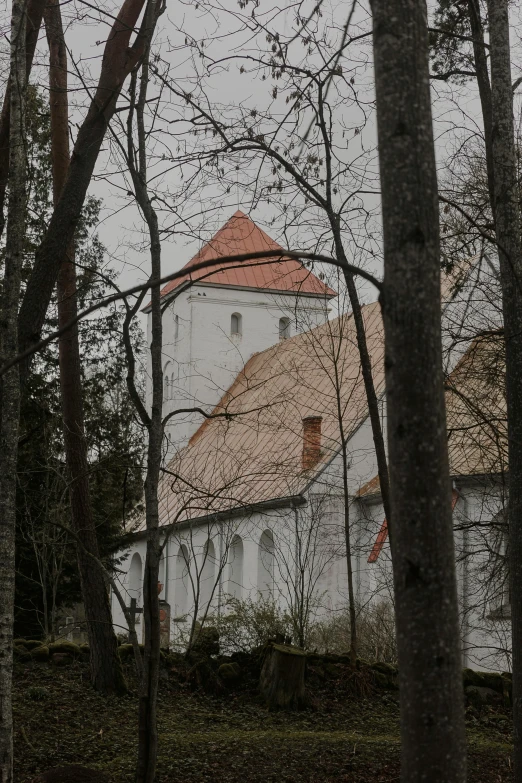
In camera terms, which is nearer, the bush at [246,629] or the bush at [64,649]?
the bush at [64,649]

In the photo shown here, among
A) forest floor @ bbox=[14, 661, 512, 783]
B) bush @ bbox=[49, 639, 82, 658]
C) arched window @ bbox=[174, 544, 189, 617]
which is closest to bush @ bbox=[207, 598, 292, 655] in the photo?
forest floor @ bbox=[14, 661, 512, 783]

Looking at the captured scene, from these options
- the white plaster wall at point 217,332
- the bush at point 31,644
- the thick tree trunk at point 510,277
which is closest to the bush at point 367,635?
the bush at point 31,644

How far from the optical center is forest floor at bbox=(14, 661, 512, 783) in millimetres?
7879

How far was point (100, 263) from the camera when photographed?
21359 millimetres

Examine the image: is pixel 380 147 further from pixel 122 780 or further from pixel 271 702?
pixel 271 702

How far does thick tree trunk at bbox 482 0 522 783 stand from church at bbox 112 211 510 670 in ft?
5.34

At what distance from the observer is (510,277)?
7.35 metres

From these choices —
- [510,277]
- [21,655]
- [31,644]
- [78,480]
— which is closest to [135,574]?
[31,644]

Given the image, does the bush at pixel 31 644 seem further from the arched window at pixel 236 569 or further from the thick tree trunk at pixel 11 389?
the arched window at pixel 236 569

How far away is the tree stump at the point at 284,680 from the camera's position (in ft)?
38.5

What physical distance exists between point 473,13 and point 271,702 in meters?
8.12

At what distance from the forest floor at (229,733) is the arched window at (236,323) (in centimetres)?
2937

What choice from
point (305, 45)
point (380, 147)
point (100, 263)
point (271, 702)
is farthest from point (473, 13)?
point (100, 263)

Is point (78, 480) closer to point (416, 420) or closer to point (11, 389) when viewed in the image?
point (11, 389)
